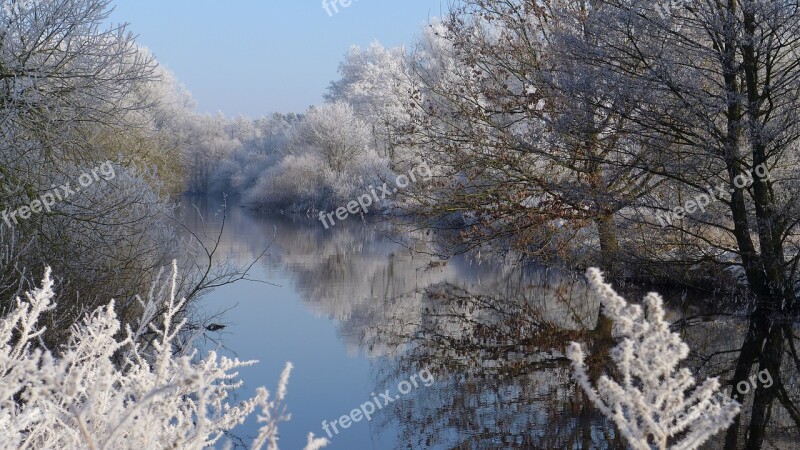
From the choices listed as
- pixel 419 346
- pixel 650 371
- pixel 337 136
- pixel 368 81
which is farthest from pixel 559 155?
pixel 368 81

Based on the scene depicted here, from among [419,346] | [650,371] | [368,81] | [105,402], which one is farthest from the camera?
[368,81]

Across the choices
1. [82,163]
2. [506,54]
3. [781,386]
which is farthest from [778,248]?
[82,163]

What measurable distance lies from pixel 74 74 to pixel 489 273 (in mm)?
10374

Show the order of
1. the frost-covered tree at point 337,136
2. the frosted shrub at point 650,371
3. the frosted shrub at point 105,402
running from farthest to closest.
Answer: the frost-covered tree at point 337,136
the frosted shrub at point 650,371
the frosted shrub at point 105,402

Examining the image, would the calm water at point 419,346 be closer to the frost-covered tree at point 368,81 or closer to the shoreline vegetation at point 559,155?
the shoreline vegetation at point 559,155

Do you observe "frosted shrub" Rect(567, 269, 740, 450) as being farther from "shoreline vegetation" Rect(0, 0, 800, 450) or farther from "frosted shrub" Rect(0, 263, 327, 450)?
"shoreline vegetation" Rect(0, 0, 800, 450)

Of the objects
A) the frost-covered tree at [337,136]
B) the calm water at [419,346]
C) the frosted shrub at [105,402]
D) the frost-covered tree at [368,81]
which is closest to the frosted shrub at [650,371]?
the frosted shrub at [105,402]

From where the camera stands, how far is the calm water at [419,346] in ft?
21.2

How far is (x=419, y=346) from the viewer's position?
954cm

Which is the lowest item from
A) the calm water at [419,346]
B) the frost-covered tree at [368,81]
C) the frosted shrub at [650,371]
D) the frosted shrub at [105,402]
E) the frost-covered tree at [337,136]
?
the frosted shrub at [650,371]

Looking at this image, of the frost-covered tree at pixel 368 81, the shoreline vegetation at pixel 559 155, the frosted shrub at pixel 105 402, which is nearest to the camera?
the frosted shrub at pixel 105 402

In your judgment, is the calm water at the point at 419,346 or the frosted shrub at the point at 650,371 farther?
the calm water at the point at 419,346

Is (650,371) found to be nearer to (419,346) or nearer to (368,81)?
A: (419,346)

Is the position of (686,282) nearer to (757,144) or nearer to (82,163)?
(757,144)
